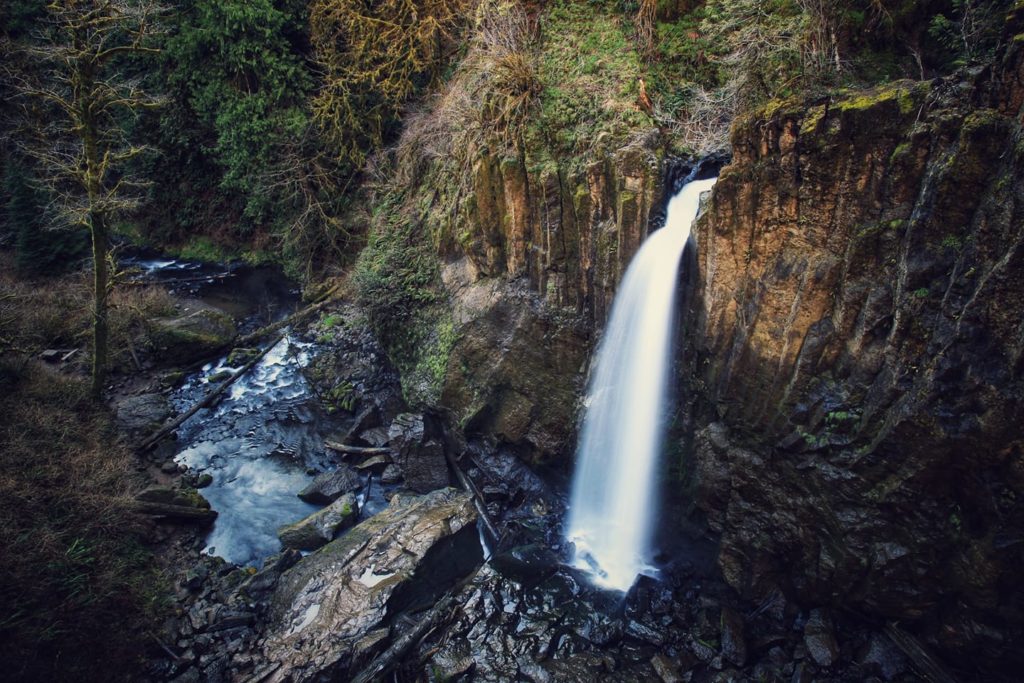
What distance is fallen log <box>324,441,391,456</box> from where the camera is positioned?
11794mm

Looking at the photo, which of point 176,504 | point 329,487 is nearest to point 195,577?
point 176,504

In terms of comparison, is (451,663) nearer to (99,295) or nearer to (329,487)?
(329,487)

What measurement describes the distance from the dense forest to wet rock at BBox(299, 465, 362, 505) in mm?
97

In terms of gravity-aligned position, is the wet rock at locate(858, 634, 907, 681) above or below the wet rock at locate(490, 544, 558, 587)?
above

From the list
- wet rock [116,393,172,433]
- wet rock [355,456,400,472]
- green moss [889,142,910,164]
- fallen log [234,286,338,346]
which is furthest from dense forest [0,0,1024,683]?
fallen log [234,286,338,346]

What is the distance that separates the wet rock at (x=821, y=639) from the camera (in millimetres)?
7156

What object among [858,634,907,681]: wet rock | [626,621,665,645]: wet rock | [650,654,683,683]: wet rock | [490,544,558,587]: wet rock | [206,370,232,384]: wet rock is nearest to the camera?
[858,634,907,681]: wet rock

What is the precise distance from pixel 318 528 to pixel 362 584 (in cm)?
186

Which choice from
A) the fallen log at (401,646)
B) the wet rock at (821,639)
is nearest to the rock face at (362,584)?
the fallen log at (401,646)

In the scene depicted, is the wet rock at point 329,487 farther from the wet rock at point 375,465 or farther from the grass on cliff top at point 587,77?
the grass on cliff top at point 587,77

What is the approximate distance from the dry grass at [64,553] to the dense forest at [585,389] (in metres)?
0.05

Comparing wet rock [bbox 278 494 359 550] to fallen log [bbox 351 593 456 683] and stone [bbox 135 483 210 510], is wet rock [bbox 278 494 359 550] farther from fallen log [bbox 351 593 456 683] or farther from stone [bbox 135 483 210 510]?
fallen log [bbox 351 593 456 683]

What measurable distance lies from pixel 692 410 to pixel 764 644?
365 cm

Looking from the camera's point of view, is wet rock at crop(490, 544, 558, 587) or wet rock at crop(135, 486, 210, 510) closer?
wet rock at crop(490, 544, 558, 587)
